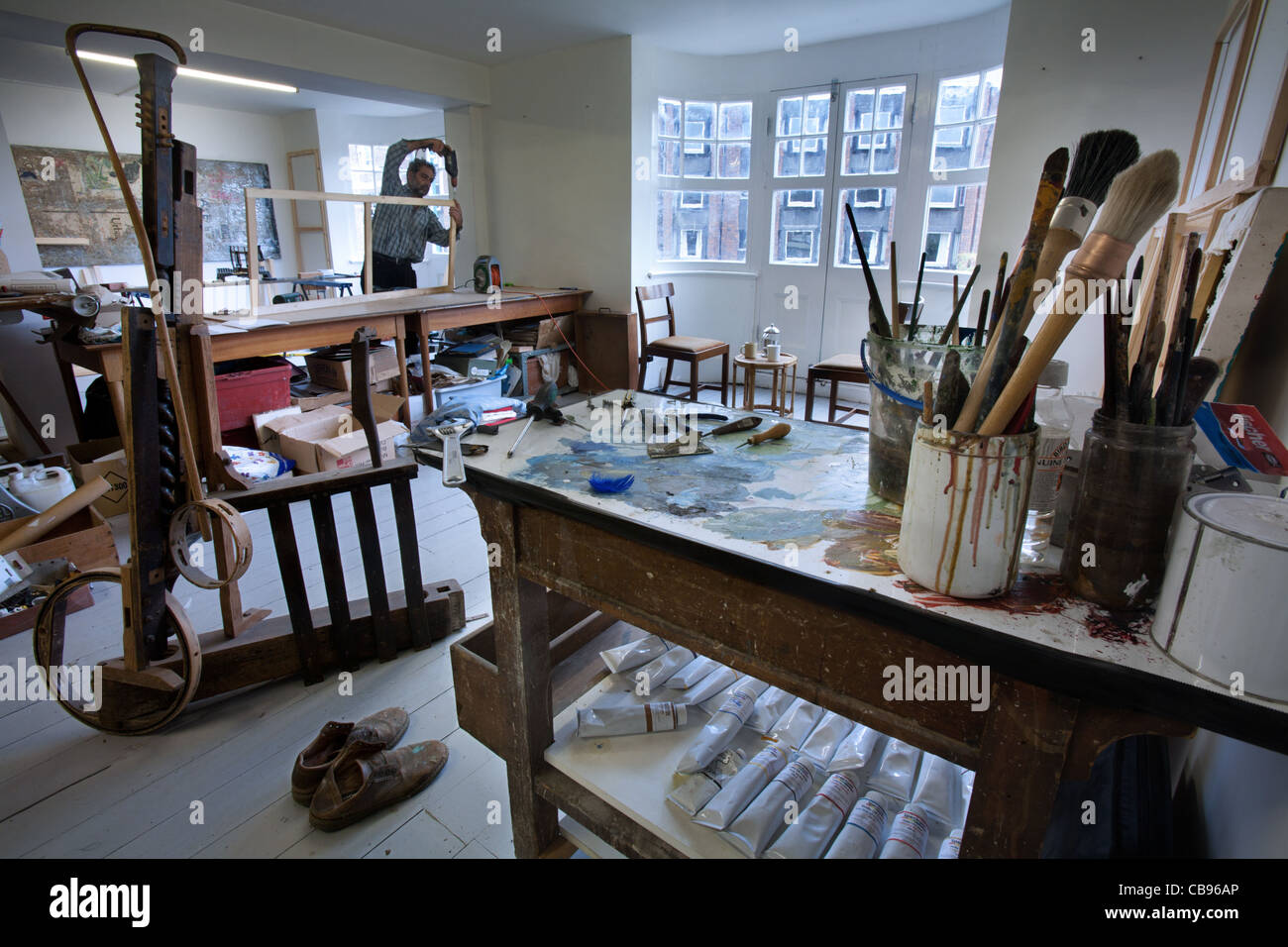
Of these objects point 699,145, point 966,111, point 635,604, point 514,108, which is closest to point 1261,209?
point 635,604

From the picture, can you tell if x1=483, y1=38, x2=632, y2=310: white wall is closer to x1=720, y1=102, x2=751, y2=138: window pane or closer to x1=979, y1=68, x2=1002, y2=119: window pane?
x1=720, y1=102, x2=751, y2=138: window pane

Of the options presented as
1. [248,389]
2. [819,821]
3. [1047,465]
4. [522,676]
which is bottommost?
[819,821]

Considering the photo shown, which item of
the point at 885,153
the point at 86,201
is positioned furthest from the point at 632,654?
the point at 86,201

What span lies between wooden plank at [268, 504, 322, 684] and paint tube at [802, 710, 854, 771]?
1.53 m

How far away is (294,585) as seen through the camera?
75.8 inches

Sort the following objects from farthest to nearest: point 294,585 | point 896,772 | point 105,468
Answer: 1. point 105,468
2. point 294,585
3. point 896,772

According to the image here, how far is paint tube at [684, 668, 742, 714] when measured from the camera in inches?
54.4

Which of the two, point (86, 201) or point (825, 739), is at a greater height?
point (86, 201)

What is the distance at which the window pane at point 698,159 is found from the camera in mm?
5402

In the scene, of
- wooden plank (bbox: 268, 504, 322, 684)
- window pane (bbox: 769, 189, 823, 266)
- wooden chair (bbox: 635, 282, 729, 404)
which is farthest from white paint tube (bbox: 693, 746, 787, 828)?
window pane (bbox: 769, 189, 823, 266)

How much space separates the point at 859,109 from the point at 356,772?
529 cm

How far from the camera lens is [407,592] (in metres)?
2.12

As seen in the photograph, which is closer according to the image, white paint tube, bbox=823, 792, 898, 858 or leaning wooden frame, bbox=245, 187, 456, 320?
white paint tube, bbox=823, 792, 898, 858

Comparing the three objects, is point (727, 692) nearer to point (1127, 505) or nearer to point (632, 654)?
point (632, 654)
